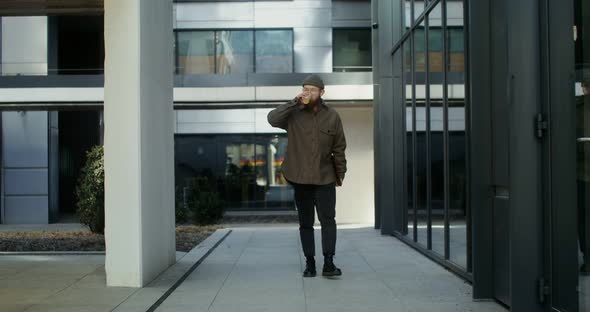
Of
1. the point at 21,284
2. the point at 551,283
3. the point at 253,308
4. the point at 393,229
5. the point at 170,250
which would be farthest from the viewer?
the point at 393,229

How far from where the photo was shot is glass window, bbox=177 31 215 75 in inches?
792

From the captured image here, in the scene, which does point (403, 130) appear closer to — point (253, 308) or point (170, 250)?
point (170, 250)

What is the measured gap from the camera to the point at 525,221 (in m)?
4.48

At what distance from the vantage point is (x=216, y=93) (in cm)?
1642

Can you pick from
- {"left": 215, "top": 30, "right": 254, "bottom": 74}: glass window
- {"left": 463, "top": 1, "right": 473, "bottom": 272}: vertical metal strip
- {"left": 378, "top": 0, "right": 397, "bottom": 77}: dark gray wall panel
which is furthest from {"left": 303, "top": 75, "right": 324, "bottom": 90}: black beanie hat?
{"left": 215, "top": 30, "right": 254, "bottom": 74}: glass window

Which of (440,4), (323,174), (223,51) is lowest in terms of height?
(323,174)

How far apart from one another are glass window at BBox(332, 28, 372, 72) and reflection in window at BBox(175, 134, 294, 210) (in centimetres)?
325

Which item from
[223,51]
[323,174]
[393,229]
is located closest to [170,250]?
[323,174]

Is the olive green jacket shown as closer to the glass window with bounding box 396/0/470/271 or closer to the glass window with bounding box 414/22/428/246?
the glass window with bounding box 396/0/470/271

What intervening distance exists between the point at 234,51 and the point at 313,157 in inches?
582

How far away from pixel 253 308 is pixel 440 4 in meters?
4.37

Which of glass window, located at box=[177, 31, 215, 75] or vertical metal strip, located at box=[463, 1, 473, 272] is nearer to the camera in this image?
vertical metal strip, located at box=[463, 1, 473, 272]

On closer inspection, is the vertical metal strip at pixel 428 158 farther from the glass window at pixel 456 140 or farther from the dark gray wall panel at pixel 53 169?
the dark gray wall panel at pixel 53 169

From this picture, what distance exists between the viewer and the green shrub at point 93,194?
1203 cm
